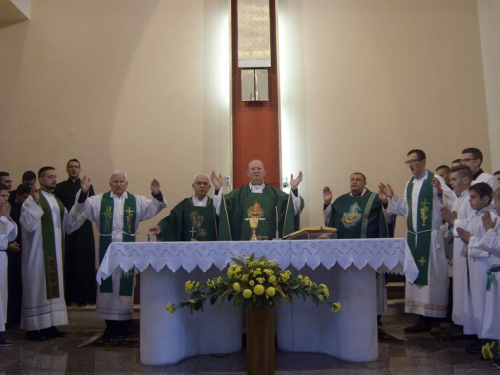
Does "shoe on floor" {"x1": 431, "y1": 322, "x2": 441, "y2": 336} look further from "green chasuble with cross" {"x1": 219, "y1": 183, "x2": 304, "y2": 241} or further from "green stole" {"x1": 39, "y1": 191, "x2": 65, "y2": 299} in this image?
"green stole" {"x1": 39, "y1": 191, "x2": 65, "y2": 299}

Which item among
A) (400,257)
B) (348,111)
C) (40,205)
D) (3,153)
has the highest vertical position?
(348,111)

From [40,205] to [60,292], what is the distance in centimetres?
98

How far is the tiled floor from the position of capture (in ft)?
13.4

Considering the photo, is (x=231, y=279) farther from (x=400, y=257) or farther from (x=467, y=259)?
(x=467, y=259)

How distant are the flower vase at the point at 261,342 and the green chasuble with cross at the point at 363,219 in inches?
87.8

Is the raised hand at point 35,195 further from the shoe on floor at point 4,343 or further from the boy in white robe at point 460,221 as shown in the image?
the boy in white robe at point 460,221

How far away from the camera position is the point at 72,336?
5.62 m

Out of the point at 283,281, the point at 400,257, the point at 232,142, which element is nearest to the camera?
the point at 283,281

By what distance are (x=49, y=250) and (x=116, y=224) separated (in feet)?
2.54

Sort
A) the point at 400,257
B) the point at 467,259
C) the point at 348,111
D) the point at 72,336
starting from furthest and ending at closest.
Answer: the point at 348,111 < the point at 72,336 < the point at 467,259 < the point at 400,257

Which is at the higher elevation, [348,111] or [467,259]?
[348,111]

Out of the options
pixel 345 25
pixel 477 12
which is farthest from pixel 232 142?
pixel 477 12

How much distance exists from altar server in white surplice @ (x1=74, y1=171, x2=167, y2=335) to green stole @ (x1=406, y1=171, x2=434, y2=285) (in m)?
2.86

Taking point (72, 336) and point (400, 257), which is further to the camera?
point (72, 336)
